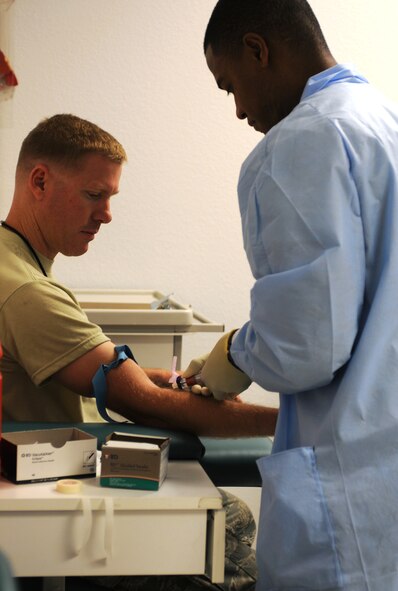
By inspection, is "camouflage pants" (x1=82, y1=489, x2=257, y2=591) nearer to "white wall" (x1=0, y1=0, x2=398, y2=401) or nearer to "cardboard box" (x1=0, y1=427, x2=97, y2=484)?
"cardboard box" (x1=0, y1=427, x2=97, y2=484)

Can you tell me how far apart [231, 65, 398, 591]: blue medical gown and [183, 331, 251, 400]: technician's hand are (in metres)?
0.25

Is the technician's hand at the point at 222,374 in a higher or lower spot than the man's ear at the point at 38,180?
lower

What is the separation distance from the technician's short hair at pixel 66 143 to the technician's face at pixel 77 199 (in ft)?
0.06

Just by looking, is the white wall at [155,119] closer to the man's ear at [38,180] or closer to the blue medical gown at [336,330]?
the man's ear at [38,180]

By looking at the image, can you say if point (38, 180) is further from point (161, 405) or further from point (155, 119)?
point (155, 119)

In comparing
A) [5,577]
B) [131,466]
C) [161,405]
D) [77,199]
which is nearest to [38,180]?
[77,199]

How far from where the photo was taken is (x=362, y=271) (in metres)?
1.17

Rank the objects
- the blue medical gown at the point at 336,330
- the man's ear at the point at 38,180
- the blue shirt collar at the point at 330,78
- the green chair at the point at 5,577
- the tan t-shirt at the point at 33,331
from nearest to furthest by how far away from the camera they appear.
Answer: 1. the green chair at the point at 5,577
2. the blue medical gown at the point at 336,330
3. the blue shirt collar at the point at 330,78
4. the tan t-shirt at the point at 33,331
5. the man's ear at the point at 38,180

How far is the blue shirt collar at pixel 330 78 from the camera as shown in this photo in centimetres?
127

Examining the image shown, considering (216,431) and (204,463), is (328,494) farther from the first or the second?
(204,463)

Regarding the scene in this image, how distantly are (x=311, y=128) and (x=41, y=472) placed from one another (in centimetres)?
64

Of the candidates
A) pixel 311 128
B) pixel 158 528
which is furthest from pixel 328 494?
pixel 311 128

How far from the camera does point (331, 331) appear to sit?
3.76ft

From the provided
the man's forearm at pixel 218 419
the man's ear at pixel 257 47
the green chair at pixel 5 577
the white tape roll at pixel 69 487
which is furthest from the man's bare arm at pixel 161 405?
the green chair at pixel 5 577
